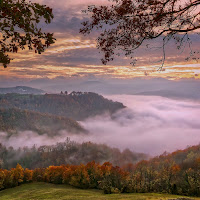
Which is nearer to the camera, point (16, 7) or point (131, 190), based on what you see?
point (16, 7)

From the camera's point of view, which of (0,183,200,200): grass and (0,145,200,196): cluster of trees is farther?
(0,145,200,196): cluster of trees

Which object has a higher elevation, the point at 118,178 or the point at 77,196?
the point at 77,196

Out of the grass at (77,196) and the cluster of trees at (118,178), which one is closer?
the grass at (77,196)

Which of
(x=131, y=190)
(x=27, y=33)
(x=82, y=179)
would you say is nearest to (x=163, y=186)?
(x=131, y=190)

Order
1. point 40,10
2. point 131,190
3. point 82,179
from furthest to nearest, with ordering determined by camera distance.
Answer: point 82,179 < point 131,190 < point 40,10

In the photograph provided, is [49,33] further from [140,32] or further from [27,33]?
[140,32]

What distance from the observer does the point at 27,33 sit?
9914mm

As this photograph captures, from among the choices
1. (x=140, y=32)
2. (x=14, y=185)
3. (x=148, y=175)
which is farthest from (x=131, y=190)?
(x=14, y=185)

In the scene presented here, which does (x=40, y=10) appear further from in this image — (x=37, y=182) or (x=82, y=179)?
(x=37, y=182)

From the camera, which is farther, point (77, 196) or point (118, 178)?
point (118, 178)

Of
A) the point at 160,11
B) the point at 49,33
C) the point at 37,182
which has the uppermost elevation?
the point at 160,11

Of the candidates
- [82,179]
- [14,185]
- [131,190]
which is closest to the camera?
[131,190]

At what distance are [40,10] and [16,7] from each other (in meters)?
1.28

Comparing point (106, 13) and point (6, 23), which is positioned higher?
point (106, 13)
